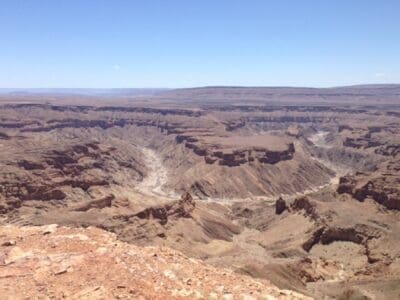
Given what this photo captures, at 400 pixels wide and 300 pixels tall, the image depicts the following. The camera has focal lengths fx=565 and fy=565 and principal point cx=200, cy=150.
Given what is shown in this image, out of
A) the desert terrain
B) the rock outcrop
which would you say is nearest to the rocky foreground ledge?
the desert terrain

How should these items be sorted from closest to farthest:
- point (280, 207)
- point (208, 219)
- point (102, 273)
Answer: point (102, 273), point (208, 219), point (280, 207)

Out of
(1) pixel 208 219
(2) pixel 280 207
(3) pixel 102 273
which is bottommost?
(1) pixel 208 219

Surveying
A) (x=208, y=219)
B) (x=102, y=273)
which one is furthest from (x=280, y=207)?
(x=102, y=273)

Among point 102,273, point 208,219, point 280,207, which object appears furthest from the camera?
point 280,207

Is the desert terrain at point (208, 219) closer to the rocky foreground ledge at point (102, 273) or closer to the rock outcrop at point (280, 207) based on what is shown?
the rocky foreground ledge at point (102, 273)

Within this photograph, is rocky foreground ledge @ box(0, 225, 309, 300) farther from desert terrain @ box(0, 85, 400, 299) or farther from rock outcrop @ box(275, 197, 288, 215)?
rock outcrop @ box(275, 197, 288, 215)

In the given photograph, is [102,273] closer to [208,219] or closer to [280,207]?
[208,219]

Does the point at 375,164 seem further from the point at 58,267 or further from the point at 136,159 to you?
the point at 58,267

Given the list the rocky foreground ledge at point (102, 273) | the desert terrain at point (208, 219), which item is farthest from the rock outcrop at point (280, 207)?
the rocky foreground ledge at point (102, 273)
